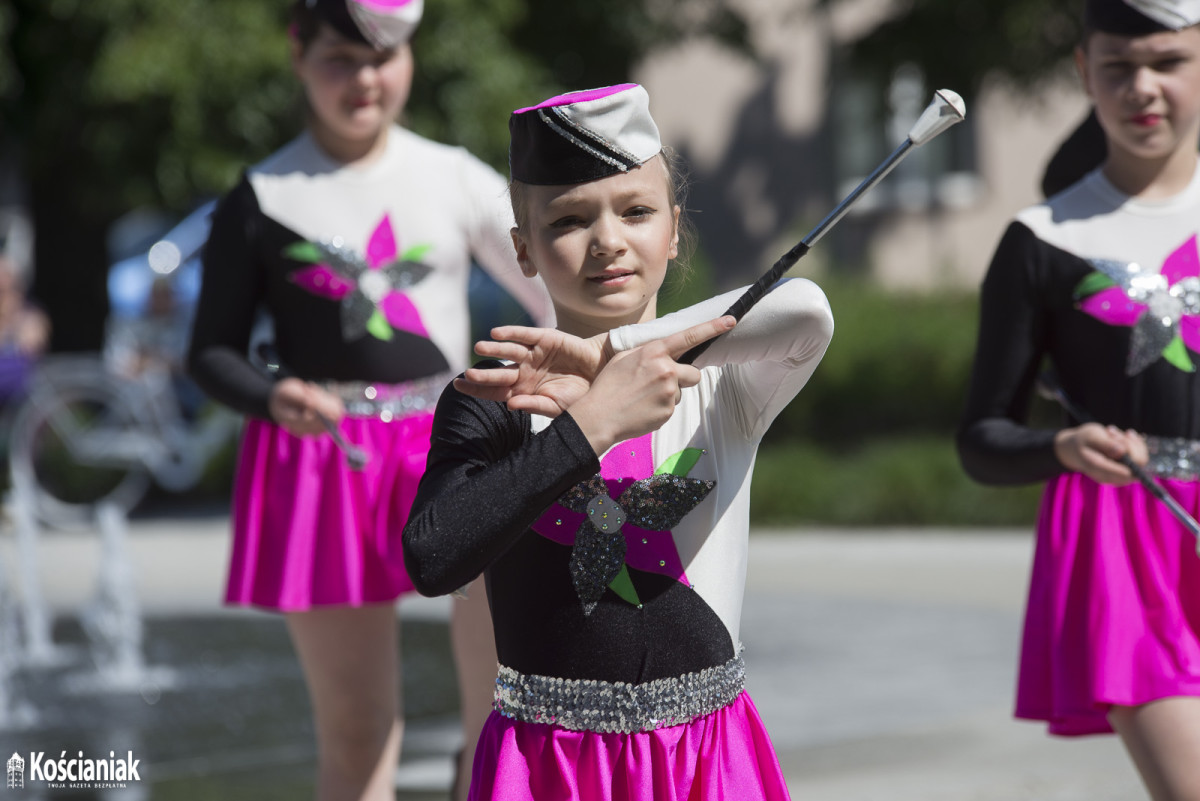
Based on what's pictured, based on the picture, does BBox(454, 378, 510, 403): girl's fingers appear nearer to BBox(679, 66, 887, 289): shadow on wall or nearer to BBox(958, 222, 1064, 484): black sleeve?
BBox(958, 222, 1064, 484): black sleeve

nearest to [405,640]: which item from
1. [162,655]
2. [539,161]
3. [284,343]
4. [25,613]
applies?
[162,655]

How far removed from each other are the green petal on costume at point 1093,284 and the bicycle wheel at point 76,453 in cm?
1121

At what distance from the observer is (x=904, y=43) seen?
11664mm

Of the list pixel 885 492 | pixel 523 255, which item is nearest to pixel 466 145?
pixel 885 492

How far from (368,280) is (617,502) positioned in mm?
1570

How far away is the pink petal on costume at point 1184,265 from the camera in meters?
3.26

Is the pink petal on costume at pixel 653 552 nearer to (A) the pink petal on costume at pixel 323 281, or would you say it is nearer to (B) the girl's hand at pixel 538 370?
(B) the girl's hand at pixel 538 370

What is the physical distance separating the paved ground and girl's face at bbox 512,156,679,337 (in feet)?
9.79

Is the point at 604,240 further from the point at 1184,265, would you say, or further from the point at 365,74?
the point at 365,74

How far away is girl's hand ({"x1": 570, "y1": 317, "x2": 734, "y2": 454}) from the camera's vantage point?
2193 mm

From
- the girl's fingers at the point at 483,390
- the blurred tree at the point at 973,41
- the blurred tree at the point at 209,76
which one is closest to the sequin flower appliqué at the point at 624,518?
the girl's fingers at the point at 483,390

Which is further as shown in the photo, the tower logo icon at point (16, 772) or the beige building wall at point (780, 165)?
the beige building wall at point (780, 165)

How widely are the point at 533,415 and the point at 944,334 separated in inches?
426

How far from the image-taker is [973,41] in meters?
11.2
